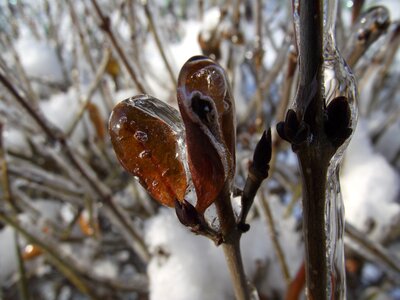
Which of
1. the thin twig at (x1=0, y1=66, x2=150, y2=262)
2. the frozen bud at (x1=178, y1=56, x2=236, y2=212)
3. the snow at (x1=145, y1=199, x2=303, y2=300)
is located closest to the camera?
the frozen bud at (x1=178, y1=56, x2=236, y2=212)

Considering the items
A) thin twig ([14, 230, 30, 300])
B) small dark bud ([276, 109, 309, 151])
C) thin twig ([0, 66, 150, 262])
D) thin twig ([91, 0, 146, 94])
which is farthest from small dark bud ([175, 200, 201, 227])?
thin twig ([14, 230, 30, 300])

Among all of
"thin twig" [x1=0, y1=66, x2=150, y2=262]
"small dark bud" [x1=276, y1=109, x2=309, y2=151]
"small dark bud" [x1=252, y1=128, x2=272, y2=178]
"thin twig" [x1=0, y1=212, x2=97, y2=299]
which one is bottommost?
"thin twig" [x1=0, y1=212, x2=97, y2=299]

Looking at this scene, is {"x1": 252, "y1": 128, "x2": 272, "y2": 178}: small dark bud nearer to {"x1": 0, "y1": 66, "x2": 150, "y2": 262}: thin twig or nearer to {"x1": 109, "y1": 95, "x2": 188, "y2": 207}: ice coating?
{"x1": 109, "y1": 95, "x2": 188, "y2": 207}: ice coating

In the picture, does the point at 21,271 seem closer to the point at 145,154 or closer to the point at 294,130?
the point at 145,154

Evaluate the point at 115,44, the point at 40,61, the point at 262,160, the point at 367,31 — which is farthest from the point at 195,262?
the point at 40,61

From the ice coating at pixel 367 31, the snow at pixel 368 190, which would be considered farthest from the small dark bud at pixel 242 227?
the snow at pixel 368 190

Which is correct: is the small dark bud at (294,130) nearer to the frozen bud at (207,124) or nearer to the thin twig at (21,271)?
the frozen bud at (207,124)
